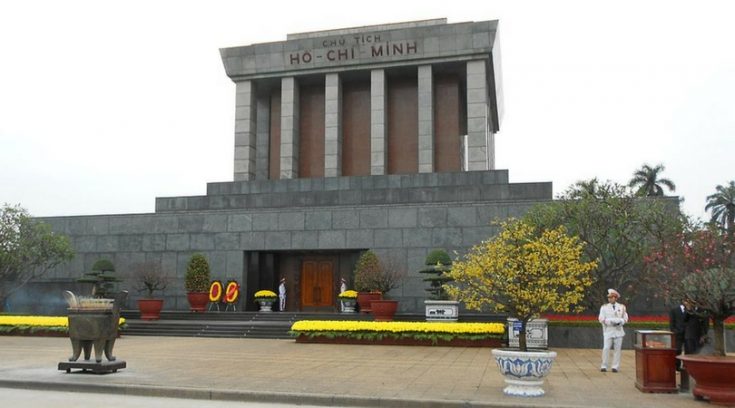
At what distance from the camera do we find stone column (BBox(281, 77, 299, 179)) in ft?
113

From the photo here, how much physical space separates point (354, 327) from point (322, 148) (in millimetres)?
15968

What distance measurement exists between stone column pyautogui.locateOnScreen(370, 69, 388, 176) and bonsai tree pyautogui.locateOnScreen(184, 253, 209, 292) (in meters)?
9.56

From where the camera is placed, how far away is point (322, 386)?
1186 centimetres

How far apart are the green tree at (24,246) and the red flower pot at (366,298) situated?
12.6 metres

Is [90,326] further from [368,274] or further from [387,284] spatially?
[387,284]

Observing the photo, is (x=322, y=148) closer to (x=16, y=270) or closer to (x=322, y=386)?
(x=16, y=270)

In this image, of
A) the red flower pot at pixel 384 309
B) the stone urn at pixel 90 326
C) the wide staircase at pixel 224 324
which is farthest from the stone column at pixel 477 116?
the stone urn at pixel 90 326

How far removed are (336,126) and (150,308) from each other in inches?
514

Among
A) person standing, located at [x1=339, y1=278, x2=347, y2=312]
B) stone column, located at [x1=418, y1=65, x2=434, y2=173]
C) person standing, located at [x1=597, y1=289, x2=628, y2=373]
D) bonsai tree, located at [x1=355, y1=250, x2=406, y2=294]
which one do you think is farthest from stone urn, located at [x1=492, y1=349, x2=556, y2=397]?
stone column, located at [x1=418, y1=65, x2=434, y2=173]

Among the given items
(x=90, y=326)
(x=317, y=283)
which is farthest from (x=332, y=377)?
(x=317, y=283)

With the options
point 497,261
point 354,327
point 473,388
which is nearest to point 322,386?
point 473,388

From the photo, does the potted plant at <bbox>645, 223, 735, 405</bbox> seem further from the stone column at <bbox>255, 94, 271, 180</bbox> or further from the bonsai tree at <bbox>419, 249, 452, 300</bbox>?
the stone column at <bbox>255, 94, 271, 180</bbox>

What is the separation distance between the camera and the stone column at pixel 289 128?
3434 centimetres

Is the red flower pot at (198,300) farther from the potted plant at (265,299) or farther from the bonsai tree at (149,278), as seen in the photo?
the potted plant at (265,299)
